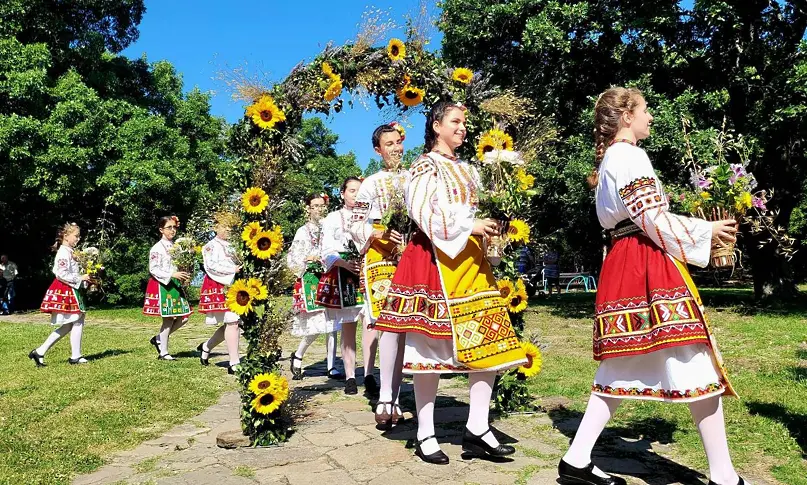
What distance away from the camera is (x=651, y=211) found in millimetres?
3582

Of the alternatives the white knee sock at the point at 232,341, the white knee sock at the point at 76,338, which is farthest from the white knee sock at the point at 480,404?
the white knee sock at the point at 76,338

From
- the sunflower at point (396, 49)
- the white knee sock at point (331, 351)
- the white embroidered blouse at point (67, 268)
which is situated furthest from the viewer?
the white embroidered blouse at point (67, 268)

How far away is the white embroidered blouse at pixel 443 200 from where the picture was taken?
416cm

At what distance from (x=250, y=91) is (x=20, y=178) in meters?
15.6

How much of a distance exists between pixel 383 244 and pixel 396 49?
63.3 inches

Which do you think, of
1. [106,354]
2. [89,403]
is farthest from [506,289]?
[106,354]

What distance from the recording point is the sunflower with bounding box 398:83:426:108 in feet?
18.9

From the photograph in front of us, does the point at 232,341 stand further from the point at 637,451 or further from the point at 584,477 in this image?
the point at 584,477

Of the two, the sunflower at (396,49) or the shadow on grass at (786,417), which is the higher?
the sunflower at (396,49)

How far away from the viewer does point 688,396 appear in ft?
11.4

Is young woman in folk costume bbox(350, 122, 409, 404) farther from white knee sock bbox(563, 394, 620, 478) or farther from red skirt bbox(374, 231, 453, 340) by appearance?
white knee sock bbox(563, 394, 620, 478)

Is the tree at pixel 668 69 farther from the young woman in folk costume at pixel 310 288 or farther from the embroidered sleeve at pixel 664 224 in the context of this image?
the embroidered sleeve at pixel 664 224

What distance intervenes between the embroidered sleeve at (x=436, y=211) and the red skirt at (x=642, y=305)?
86 centimetres

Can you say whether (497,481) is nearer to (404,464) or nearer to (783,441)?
(404,464)
